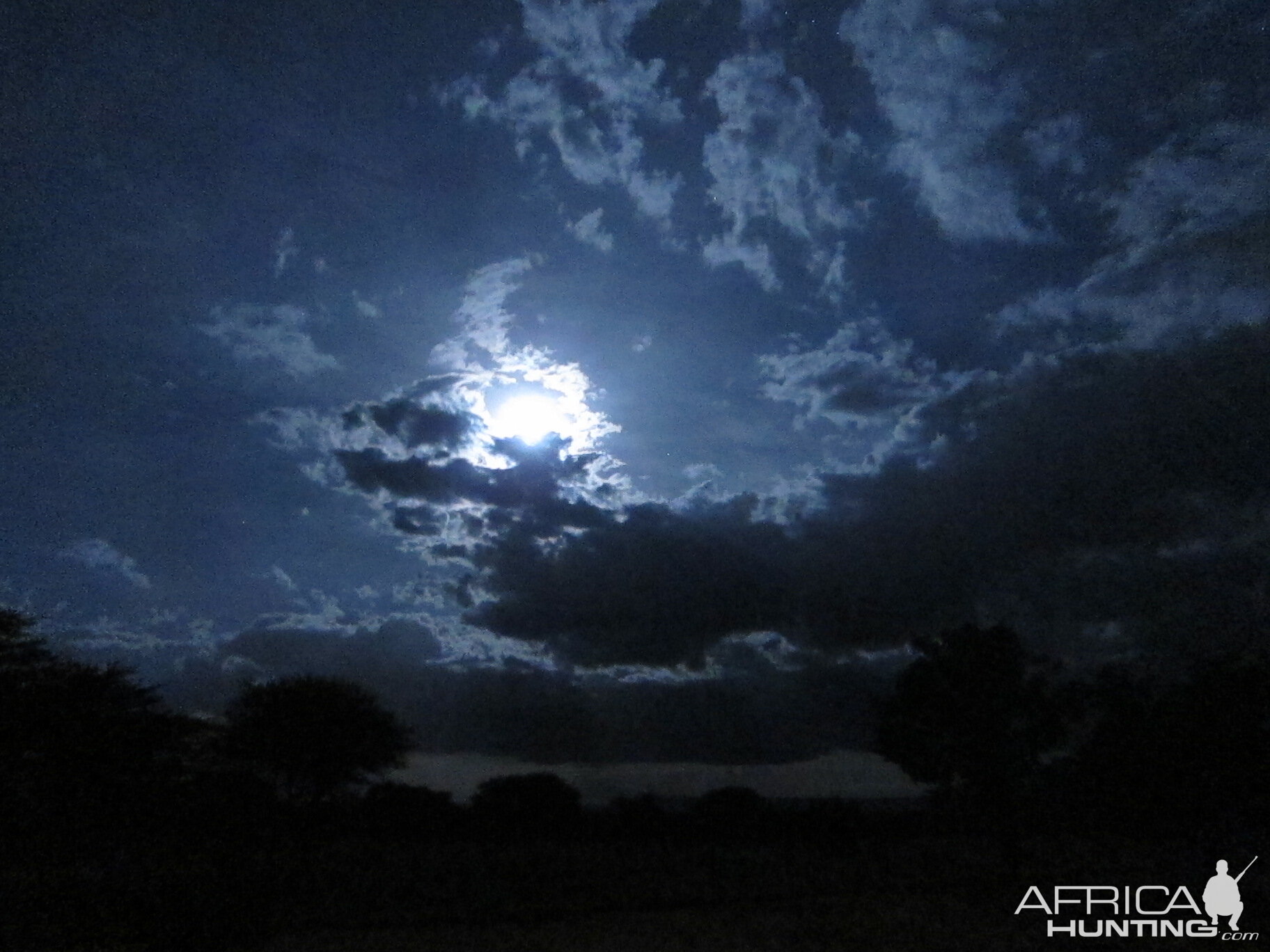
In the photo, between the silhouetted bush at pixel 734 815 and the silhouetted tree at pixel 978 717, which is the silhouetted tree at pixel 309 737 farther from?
the silhouetted tree at pixel 978 717

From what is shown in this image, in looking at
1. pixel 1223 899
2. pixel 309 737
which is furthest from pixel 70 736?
pixel 1223 899

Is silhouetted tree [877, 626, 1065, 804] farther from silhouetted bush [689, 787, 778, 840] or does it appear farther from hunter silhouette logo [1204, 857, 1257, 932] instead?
silhouetted bush [689, 787, 778, 840]

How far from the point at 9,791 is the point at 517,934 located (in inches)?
894

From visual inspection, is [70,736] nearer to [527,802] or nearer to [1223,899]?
[527,802]

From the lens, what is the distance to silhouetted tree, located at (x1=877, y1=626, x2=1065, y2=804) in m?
28.2

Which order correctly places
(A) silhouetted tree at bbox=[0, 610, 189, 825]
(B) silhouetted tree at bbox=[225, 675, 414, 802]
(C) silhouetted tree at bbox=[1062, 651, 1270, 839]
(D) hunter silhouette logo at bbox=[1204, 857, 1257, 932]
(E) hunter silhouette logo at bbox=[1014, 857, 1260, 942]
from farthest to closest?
1. (B) silhouetted tree at bbox=[225, 675, 414, 802]
2. (A) silhouetted tree at bbox=[0, 610, 189, 825]
3. (C) silhouetted tree at bbox=[1062, 651, 1270, 839]
4. (D) hunter silhouette logo at bbox=[1204, 857, 1257, 932]
5. (E) hunter silhouette logo at bbox=[1014, 857, 1260, 942]

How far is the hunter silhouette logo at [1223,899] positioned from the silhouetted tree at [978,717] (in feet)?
21.7

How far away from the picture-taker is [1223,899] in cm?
2141

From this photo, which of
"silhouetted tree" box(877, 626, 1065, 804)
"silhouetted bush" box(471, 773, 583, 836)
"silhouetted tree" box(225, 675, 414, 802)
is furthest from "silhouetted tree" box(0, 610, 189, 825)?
"silhouetted tree" box(877, 626, 1065, 804)

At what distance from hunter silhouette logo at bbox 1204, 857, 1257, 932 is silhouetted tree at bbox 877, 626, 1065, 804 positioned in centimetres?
662

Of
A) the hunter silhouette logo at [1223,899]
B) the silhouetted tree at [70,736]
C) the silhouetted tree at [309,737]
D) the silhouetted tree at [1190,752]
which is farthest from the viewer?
the silhouetted tree at [309,737]

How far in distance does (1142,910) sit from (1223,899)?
1848 mm

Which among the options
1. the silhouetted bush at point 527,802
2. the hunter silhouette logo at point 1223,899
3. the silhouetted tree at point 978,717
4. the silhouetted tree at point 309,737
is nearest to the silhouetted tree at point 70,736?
the silhouetted tree at point 309,737

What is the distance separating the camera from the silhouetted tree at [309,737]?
44.8 metres
